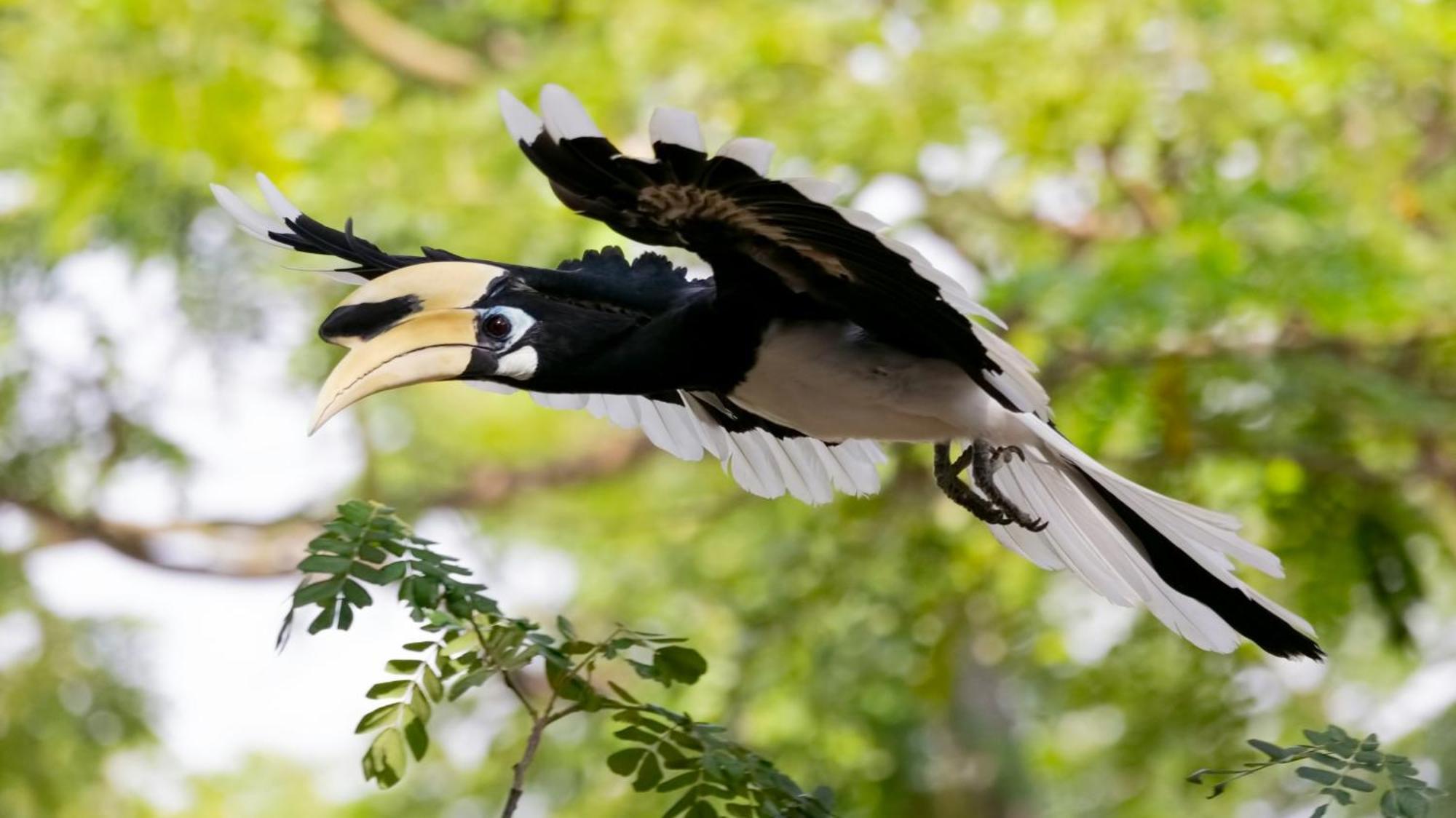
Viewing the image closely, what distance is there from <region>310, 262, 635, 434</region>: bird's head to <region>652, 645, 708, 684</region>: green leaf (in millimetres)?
329

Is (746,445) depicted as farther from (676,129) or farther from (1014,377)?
(676,129)

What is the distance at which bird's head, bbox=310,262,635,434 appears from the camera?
1576 millimetres

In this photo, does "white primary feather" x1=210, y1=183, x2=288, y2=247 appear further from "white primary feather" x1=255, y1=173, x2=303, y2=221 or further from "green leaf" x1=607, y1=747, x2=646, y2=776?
"green leaf" x1=607, y1=747, x2=646, y2=776

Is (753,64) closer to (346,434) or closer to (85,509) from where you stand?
(346,434)

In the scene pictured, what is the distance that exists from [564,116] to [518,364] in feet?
1.02

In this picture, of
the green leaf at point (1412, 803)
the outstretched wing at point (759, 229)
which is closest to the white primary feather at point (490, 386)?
the outstretched wing at point (759, 229)

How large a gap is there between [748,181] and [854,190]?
9.24 feet

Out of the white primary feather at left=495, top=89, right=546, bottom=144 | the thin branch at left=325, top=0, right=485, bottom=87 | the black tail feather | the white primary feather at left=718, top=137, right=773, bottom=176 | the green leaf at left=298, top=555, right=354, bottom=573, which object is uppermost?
the thin branch at left=325, top=0, right=485, bottom=87

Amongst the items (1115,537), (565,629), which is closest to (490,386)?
(565,629)

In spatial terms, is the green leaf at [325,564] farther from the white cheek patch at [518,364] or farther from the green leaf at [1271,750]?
the green leaf at [1271,750]

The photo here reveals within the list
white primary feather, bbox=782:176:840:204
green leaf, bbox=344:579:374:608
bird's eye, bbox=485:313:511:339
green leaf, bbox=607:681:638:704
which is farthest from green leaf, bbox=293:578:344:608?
white primary feather, bbox=782:176:840:204

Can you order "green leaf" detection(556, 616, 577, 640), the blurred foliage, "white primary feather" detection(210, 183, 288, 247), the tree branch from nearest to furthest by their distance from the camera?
"green leaf" detection(556, 616, 577, 640) → "white primary feather" detection(210, 183, 288, 247) → the blurred foliage → the tree branch

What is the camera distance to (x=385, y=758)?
1475 millimetres

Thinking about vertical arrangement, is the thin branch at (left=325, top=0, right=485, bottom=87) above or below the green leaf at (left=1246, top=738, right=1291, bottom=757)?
above
